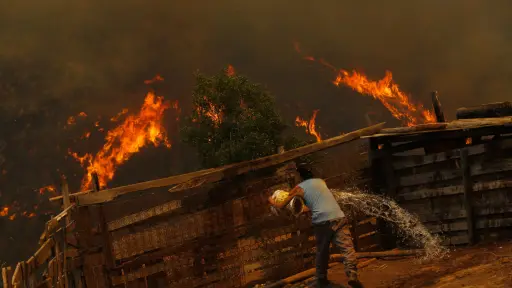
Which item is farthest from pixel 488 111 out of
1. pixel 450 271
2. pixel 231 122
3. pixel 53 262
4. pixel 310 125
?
pixel 310 125

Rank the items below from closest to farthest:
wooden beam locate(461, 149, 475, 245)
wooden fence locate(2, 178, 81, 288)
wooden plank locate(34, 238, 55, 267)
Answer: wooden fence locate(2, 178, 81, 288)
wooden plank locate(34, 238, 55, 267)
wooden beam locate(461, 149, 475, 245)

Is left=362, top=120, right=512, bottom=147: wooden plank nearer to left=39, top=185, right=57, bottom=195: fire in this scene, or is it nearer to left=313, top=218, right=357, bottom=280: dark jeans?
left=313, top=218, right=357, bottom=280: dark jeans

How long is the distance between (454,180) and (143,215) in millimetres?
6712

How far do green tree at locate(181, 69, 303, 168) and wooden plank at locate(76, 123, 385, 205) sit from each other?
12.9 meters

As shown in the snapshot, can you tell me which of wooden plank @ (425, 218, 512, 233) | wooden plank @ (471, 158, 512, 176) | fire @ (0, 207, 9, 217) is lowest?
wooden plank @ (425, 218, 512, 233)

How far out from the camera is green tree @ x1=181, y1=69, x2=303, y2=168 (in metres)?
22.4

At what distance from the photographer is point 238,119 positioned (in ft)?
75.9

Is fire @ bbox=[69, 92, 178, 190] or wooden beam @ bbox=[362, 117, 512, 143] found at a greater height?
fire @ bbox=[69, 92, 178, 190]

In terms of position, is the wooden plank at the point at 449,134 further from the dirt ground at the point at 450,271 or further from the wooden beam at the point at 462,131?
the dirt ground at the point at 450,271

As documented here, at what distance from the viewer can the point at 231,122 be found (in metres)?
23.1

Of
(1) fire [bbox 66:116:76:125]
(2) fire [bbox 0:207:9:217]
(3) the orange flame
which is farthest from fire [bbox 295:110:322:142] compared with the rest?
(2) fire [bbox 0:207:9:217]

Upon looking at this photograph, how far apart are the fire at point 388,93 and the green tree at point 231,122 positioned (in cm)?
2819

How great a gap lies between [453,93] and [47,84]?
42.6m

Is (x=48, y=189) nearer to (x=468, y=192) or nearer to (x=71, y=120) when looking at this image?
(x=71, y=120)
